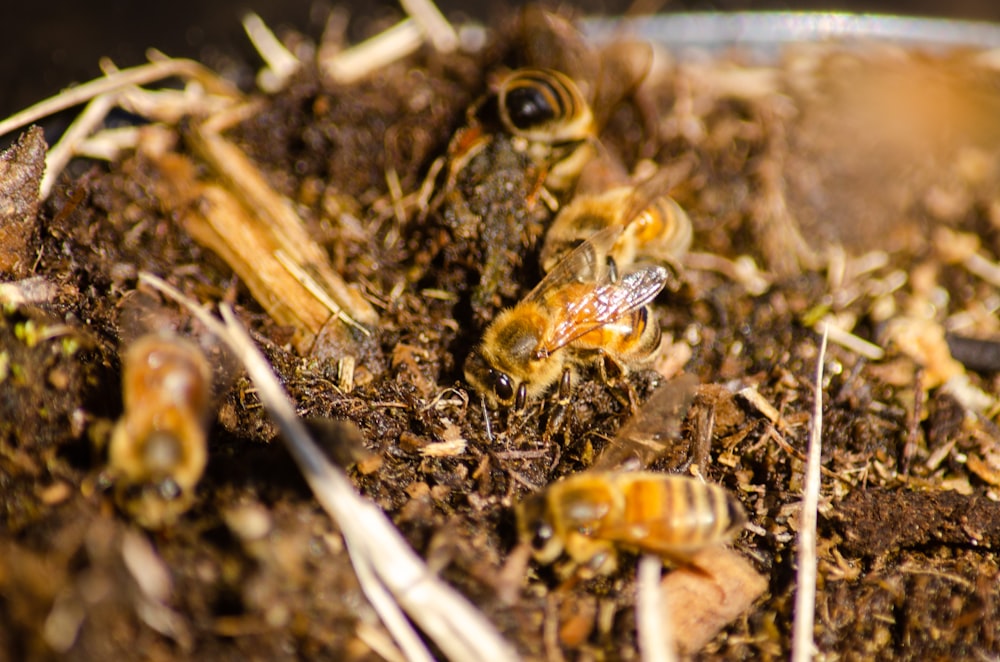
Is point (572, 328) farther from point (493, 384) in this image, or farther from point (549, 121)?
point (549, 121)

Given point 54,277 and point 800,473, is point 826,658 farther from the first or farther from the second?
point 54,277

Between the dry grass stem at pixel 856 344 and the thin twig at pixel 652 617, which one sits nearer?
the thin twig at pixel 652 617

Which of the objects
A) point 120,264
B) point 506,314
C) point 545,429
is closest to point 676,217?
point 506,314

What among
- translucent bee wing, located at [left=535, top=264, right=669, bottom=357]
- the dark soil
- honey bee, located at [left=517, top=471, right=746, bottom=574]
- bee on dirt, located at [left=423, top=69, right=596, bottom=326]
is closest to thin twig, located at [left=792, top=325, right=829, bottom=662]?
the dark soil

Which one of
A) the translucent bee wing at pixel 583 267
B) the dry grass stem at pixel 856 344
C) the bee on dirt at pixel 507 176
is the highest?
the bee on dirt at pixel 507 176

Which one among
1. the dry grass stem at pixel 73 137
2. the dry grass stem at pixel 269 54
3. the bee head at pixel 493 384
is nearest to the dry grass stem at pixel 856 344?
the bee head at pixel 493 384

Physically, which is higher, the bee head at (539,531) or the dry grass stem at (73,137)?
the dry grass stem at (73,137)

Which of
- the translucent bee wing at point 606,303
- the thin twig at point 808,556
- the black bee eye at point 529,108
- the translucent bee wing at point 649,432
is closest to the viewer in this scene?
the thin twig at point 808,556

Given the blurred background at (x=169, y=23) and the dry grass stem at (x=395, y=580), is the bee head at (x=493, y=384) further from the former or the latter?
the blurred background at (x=169, y=23)
